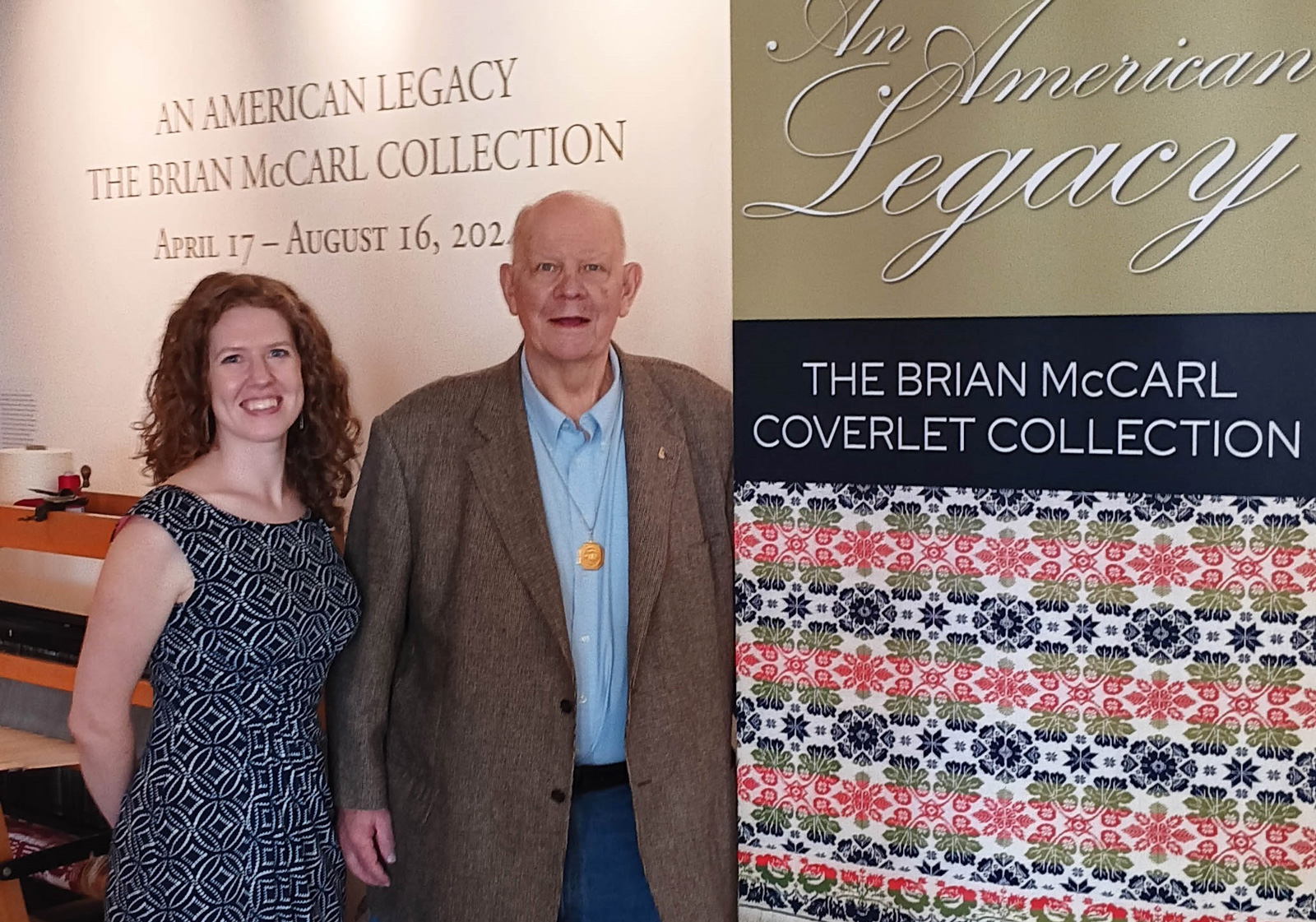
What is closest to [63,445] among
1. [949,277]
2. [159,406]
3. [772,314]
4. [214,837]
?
[159,406]

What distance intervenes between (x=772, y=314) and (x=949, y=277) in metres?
0.23

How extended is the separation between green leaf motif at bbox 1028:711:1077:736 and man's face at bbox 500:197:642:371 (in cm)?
89

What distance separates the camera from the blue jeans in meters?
2.07

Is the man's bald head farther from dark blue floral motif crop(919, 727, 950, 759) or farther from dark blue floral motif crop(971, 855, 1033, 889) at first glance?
dark blue floral motif crop(971, 855, 1033, 889)

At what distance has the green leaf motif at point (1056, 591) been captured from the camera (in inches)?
59.0

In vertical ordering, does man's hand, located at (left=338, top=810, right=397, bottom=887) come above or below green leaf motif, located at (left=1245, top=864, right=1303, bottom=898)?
below

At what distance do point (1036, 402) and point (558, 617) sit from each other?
2.69ft

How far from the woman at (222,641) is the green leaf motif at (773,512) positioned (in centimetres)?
A: 77

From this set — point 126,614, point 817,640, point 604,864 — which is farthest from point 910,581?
point 126,614

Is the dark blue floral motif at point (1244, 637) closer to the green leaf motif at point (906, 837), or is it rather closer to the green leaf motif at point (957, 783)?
the green leaf motif at point (957, 783)

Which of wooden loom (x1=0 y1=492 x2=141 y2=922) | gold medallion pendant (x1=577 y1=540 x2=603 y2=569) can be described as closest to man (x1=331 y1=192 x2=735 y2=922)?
gold medallion pendant (x1=577 y1=540 x2=603 y2=569)

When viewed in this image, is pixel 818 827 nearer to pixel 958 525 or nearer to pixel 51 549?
pixel 958 525

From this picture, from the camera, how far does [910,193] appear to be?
1.55 metres

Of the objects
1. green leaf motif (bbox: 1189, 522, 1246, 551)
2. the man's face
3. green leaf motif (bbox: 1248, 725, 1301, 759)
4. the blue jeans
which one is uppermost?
the man's face
